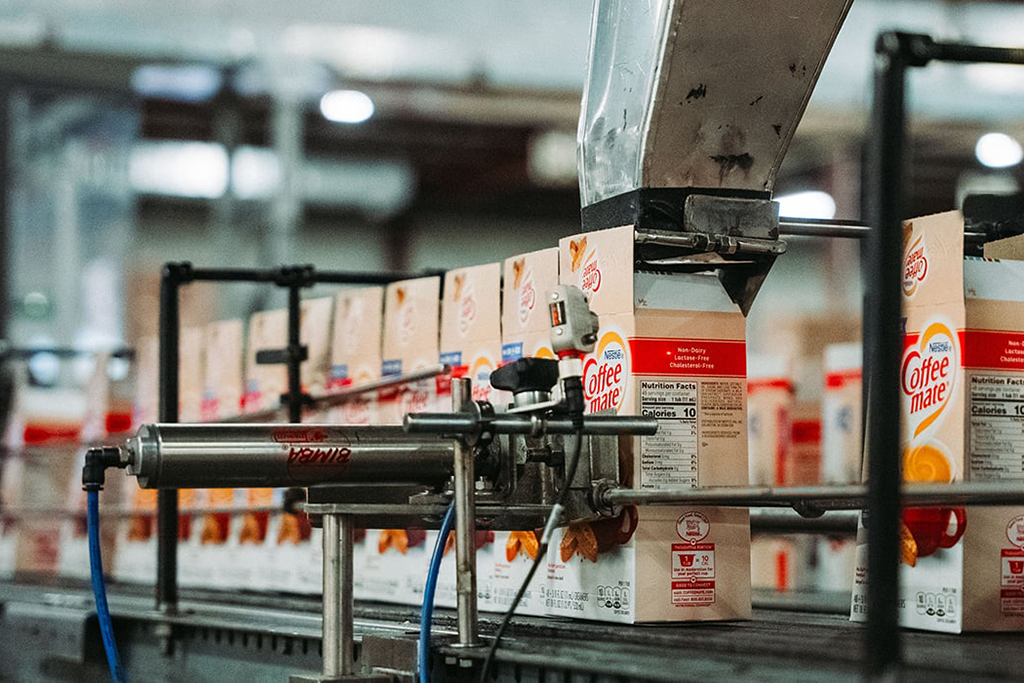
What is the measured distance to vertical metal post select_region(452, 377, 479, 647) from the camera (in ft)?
Result: 7.26

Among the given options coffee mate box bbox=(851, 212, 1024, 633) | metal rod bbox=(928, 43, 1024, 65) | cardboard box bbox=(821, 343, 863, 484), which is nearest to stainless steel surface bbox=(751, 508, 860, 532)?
coffee mate box bbox=(851, 212, 1024, 633)

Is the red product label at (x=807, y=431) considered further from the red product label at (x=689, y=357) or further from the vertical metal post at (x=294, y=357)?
the red product label at (x=689, y=357)

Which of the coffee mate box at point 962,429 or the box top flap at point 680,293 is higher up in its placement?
the box top flap at point 680,293

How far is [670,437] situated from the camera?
101 inches

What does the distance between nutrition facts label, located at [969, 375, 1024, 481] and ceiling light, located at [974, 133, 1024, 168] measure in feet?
23.7

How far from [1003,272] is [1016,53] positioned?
68 centimetres

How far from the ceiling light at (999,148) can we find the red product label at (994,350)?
720cm

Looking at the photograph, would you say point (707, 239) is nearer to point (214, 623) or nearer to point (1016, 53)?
point (1016, 53)

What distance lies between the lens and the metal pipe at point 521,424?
2152 mm

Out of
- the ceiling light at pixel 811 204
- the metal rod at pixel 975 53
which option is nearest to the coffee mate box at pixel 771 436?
the metal rod at pixel 975 53

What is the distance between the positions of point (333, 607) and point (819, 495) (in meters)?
0.78

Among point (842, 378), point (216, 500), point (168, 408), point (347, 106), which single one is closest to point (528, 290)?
point (168, 408)

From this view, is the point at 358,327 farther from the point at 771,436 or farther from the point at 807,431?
the point at 807,431

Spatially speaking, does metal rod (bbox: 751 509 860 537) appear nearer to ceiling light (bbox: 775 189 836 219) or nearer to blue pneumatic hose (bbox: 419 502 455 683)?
blue pneumatic hose (bbox: 419 502 455 683)
